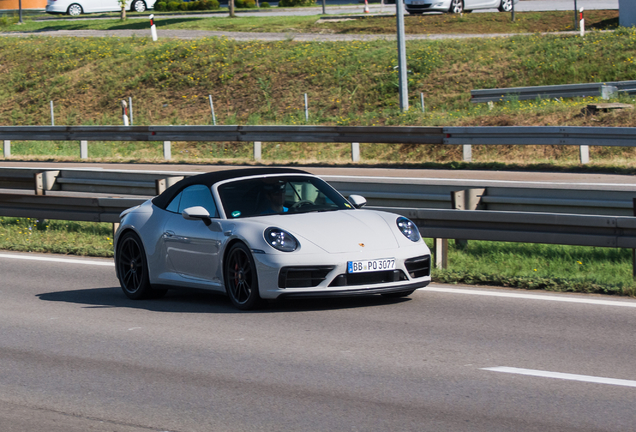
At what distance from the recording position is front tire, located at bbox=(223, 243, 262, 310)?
8.12 m

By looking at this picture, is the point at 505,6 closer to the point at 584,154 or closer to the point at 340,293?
the point at 584,154

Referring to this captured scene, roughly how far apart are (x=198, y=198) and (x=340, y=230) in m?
1.69

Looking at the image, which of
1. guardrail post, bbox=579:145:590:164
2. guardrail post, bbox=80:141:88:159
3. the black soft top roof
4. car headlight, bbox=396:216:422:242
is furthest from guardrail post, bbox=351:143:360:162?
car headlight, bbox=396:216:422:242

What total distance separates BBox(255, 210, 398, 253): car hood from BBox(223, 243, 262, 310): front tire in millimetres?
388

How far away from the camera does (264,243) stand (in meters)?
7.99

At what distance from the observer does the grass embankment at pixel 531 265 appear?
359 inches

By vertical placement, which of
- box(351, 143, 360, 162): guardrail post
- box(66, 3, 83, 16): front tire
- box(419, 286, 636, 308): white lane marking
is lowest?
box(419, 286, 636, 308): white lane marking

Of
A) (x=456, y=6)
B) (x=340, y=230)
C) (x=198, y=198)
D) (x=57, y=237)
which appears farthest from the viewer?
(x=456, y=6)

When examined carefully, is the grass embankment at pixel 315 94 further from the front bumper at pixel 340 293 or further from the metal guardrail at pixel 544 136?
the front bumper at pixel 340 293

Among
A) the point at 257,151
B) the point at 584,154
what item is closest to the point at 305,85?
the point at 257,151

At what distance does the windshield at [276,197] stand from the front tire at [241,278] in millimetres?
470

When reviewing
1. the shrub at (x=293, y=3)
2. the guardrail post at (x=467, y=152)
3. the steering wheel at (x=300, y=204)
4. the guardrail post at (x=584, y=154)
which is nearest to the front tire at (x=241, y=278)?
the steering wheel at (x=300, y=204)

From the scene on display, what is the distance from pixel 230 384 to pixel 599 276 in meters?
4.83

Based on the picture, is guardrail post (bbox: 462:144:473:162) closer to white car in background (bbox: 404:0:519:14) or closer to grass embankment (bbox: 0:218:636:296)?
grass embankment (bbox: 0:218:636:296)
